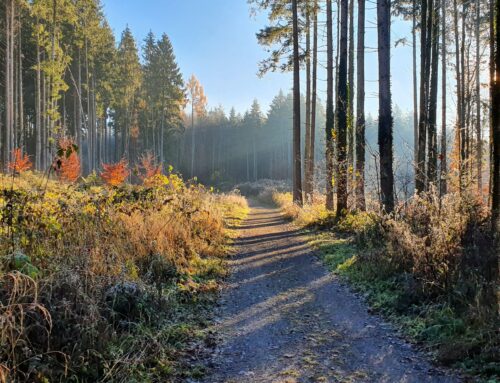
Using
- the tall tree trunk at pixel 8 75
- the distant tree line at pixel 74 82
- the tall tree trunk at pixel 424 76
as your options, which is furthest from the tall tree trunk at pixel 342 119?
the tall tree trunk at pixel 8 75

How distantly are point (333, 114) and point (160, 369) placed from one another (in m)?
12.9

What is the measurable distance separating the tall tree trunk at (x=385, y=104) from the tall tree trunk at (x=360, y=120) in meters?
1.72

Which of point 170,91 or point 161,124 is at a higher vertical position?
point 170,91

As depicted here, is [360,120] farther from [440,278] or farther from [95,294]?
[95,294]

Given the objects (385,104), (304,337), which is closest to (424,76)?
(385,104)

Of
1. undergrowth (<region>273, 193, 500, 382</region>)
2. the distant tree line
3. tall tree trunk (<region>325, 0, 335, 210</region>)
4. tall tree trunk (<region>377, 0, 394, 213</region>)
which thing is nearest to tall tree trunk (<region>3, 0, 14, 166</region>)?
the distant tree line

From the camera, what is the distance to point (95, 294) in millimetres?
3590

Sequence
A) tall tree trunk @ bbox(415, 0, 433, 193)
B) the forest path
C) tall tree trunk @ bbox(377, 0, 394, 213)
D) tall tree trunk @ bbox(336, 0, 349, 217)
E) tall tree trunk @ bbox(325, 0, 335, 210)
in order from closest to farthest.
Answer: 1. the forest path
2. tall tree trunk @ bbox(377, 0, 394, 213)
3. tall tree trunk @ bbox(415, 0, 433, 193)
4. tall tree trunk @ bbox(336, 0, 349, 217)
5. tall tree trunk @ bbox(325, 0, 335, 210)

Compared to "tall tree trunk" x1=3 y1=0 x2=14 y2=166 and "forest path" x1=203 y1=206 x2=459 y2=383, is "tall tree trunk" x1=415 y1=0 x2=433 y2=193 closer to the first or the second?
"forest path" x1=203 y1=206 x2=459 y2=383

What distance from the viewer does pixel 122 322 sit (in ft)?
11.6

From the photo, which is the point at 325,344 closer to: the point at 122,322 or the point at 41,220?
the point at 122,322

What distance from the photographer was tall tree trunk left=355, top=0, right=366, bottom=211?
11383mm

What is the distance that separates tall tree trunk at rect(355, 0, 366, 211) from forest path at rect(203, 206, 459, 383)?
5.41 meters

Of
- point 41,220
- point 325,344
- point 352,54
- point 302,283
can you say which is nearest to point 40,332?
point 41,220
